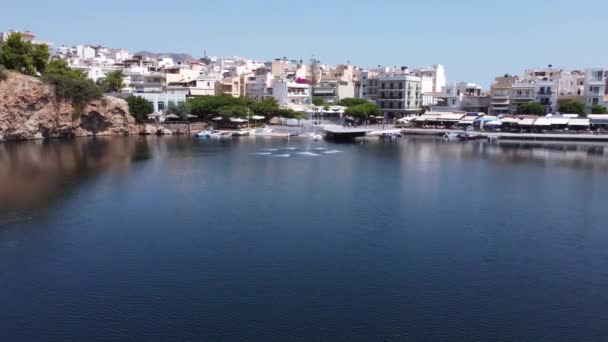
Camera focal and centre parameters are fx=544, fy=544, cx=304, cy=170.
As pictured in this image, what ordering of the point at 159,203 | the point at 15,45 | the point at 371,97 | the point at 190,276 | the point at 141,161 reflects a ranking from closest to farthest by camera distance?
1. the point at 190,276
2. the point at 159,203
3. the point at 141,161
4. the point at 15,45
5. the point at 371,97

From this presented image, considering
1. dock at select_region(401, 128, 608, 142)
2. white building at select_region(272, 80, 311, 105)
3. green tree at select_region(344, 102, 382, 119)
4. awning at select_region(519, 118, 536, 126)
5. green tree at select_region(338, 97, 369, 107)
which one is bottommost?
dock at select_region(401, 128, 608, 142)

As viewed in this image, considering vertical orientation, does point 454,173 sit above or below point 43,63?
below

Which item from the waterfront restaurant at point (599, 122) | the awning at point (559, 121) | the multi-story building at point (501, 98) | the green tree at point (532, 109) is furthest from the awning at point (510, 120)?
the multi-story building at point (501, 98)

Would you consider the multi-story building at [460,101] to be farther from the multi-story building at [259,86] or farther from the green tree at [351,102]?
the multi-story building at [259,86]

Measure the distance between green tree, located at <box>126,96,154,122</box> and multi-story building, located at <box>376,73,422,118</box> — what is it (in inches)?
991

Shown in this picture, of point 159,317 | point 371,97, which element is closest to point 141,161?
point 159,317

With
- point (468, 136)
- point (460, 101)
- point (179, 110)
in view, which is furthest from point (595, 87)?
point (179, 110)

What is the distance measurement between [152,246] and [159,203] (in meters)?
5.72

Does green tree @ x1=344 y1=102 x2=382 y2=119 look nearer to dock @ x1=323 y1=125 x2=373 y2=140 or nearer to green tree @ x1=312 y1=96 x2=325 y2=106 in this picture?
green tree @ x1=312 y1=96 x2=325 y2=106

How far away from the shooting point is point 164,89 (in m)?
57.0

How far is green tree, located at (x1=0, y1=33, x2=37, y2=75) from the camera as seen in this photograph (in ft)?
138

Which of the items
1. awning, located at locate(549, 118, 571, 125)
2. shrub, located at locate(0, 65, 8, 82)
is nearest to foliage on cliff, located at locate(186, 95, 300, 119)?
→ shrub, located at locate(0, 65, 8, 82)

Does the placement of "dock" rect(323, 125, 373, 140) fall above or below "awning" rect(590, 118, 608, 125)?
below

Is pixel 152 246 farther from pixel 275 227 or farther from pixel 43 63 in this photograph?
Result: pixel 43 63
